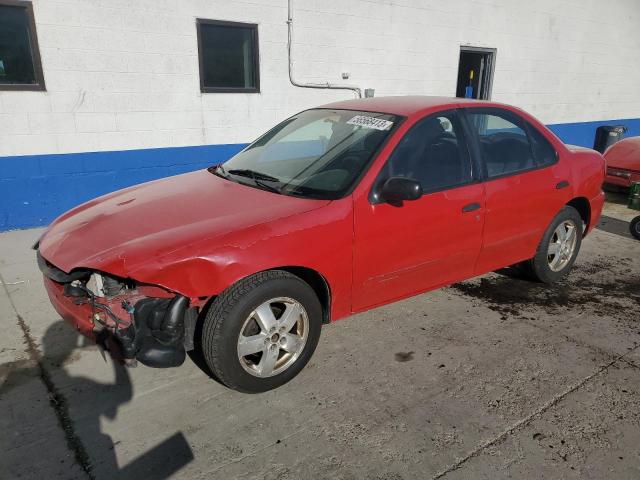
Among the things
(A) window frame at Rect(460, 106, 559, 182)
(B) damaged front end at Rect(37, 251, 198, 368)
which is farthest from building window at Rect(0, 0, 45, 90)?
(A) window frame at Rect(460, 106, 559, 182)

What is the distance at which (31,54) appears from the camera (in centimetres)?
577

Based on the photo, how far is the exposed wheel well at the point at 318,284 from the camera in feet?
9.62

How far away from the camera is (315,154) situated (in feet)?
11.2

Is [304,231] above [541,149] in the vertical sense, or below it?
below

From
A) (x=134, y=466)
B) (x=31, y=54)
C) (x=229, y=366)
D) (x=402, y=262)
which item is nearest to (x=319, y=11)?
(x=31, y=54)

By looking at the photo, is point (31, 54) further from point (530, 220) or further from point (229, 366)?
point (530, 220)

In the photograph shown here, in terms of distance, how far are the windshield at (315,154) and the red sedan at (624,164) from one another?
588 cm

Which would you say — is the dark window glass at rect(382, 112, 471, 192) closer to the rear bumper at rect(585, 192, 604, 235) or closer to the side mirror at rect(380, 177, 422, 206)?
the side mirror at rect(380, 177, 422, 206)

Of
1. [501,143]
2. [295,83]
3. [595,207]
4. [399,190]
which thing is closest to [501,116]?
[501,143]

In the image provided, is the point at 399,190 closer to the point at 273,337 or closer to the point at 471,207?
the point at 471,207

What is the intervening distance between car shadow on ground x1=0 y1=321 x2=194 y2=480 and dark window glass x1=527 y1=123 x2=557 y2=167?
3431 millimetres

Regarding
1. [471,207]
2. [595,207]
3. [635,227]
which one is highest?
[471,207]

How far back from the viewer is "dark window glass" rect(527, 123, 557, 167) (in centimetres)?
405

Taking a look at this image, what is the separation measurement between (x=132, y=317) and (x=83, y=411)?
70cm
